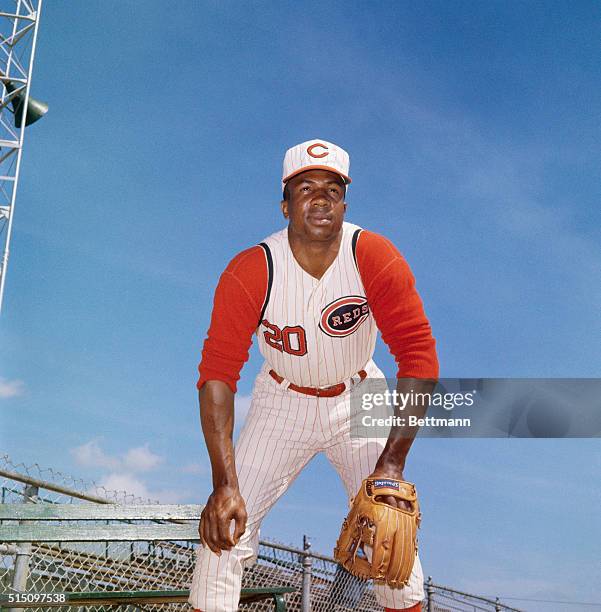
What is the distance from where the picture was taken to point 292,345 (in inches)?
133

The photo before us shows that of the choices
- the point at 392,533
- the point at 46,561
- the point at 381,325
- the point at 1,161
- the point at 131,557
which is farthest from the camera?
the point at 1,161

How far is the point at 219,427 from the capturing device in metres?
3.18

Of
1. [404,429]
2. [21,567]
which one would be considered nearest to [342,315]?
[404,429]

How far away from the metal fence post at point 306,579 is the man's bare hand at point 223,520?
3.70 metres

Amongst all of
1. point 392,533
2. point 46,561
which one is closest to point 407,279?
point 392,533

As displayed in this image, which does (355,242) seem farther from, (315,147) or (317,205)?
(315,147)

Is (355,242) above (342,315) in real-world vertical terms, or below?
above

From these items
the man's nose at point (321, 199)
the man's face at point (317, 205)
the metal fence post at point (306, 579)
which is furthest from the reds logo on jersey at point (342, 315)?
the metal fence post at point (306, 579)

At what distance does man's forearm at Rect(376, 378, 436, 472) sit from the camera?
307 centimetres

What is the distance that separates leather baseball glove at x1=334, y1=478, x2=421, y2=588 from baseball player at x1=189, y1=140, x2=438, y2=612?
195mm

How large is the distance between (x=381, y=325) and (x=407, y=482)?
2.42ft

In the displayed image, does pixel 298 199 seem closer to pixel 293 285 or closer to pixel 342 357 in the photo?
pixel 293 285

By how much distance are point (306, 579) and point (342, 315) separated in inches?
157

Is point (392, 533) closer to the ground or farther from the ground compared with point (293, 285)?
closer to the ground
